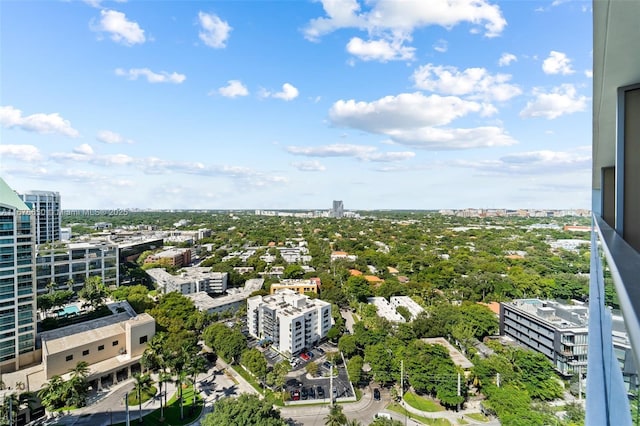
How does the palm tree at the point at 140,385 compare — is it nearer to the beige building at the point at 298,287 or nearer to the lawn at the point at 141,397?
the lawn at the point at 141,397

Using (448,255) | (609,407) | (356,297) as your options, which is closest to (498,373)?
(356,297)

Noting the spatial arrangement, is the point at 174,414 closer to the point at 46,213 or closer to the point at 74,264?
the point at 74,264

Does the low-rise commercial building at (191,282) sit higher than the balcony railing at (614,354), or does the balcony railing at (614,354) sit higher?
the balcony railing at (614,354)

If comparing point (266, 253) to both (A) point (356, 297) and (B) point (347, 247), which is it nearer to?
(B) point (347, 247)

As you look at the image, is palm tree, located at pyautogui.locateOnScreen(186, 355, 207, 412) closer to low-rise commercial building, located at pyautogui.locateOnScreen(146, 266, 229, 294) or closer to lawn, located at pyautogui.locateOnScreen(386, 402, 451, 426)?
lawn, located at pyautogui.locateOnScreen(386, 402, 451, 426)

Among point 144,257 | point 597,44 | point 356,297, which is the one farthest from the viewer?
point 144,257

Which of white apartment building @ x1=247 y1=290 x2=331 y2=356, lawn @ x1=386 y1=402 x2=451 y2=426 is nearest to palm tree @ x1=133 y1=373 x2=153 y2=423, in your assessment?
white apartment building @ x1=247 y1=290 x2=331 y2=356

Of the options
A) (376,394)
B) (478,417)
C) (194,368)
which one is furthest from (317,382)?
(478,417)

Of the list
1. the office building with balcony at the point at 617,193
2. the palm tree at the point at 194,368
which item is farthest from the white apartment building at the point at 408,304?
the office building with balcony at the point at 617,193
